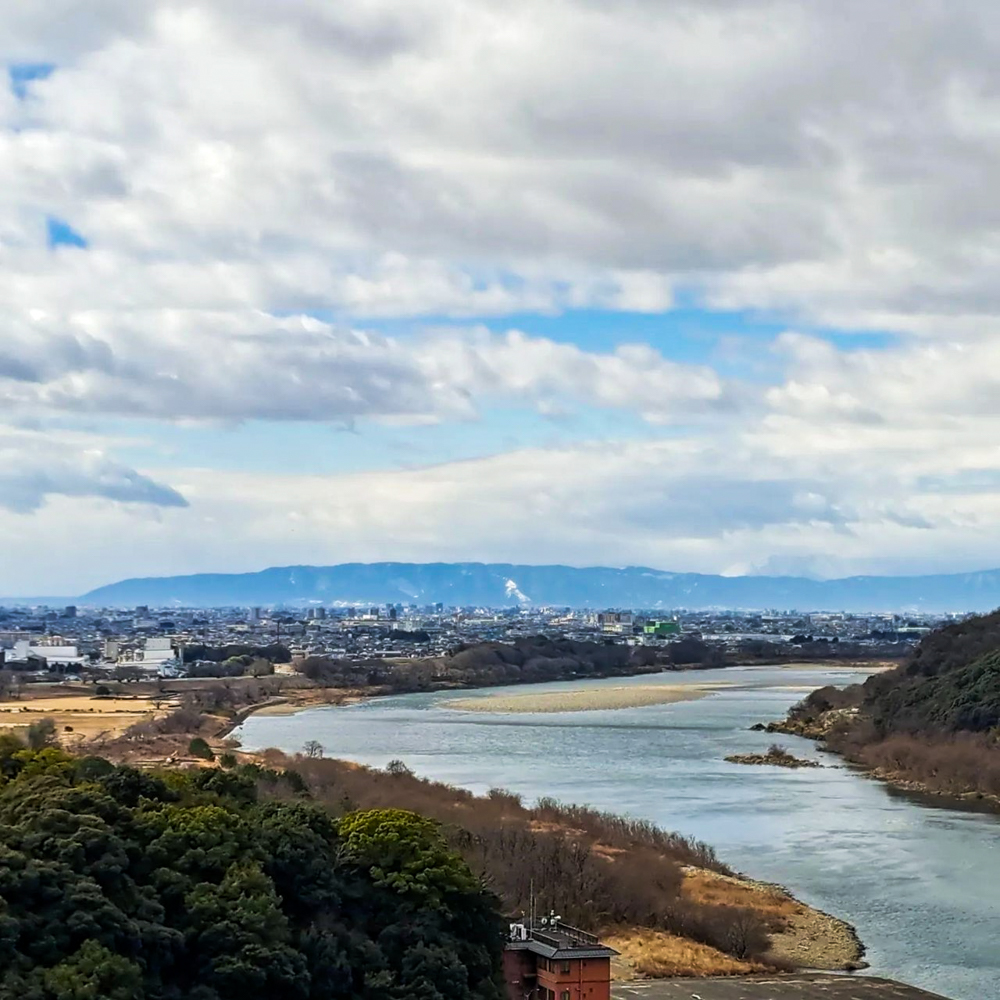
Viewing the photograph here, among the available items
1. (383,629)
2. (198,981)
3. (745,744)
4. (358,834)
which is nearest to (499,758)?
(745,744)

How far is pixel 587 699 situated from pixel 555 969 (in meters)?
57.9

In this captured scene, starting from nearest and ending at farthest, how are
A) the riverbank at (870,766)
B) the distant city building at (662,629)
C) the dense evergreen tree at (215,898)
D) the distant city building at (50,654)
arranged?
the dense evergreen tree at (215,898), the riverbank at (870,766), the distant city building at (50,654), the distant city building at (662,629)

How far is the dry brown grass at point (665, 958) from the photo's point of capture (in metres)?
21.2

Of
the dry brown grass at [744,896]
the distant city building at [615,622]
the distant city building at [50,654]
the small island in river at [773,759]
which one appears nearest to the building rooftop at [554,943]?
the dry brown grass at [744,896]

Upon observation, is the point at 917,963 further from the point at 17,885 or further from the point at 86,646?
the point at 86,646

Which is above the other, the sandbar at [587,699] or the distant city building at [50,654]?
the distant city building at [50,654]

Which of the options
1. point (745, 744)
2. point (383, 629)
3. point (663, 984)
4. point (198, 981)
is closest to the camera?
point (198, 981)

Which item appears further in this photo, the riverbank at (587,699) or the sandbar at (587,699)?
the sandbar at (587,699)

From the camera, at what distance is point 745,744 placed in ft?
164

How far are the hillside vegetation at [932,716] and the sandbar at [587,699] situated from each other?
12.3 meters

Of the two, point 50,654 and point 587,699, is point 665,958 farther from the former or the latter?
point 50,654

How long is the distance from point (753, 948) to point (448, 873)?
8.08 metres

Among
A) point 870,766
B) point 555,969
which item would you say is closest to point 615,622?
point 870,766

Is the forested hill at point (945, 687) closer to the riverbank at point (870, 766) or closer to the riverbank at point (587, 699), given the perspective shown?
the riverbank at point (870, 766)
